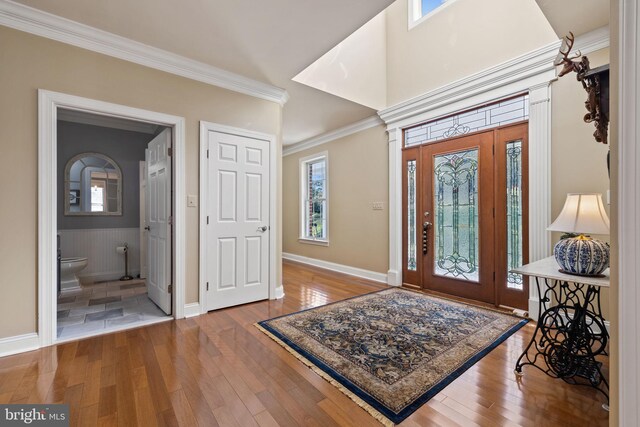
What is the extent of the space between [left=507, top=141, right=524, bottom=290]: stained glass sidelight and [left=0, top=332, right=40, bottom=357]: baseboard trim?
14.3 ft

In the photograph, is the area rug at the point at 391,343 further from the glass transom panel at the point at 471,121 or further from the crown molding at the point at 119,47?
the crown molding at the point at 119,47

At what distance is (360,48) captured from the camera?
4.00 metres

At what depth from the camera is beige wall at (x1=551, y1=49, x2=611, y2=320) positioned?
2475 millimetres

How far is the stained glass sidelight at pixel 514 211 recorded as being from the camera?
3.04 meters

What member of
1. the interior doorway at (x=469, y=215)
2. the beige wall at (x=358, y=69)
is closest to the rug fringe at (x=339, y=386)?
the interior doorway at (x=469, y=215)

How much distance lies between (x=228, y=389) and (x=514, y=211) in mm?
3169

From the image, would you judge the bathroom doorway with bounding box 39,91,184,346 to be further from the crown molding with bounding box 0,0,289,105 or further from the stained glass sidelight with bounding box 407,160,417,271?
the stained glass sidelight with bounding box 407,160,417,271

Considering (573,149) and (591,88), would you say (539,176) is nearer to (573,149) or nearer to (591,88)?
(573,149)

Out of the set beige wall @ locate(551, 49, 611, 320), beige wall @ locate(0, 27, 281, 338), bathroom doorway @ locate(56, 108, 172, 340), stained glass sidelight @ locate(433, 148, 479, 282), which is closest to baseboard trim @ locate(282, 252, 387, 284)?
stained glass sidelight @ locate(433, 148, 479, 282)

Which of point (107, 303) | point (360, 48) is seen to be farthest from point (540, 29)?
point (107, 303)

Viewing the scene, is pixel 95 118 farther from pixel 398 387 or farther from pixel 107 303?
pixel 398 387

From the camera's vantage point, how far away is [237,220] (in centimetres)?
330

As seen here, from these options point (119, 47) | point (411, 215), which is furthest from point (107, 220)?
point (411, 215)

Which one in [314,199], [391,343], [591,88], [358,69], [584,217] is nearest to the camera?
[591,88]
